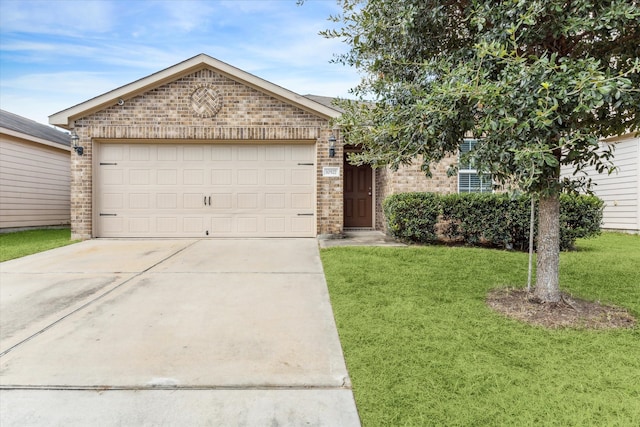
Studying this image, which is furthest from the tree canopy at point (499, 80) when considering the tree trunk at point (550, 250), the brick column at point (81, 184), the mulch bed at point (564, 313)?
the brick column at point (81, 184)

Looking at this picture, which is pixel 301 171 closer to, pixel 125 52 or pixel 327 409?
pixel 327 409

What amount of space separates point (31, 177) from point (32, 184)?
0.24 m

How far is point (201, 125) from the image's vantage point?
866cm

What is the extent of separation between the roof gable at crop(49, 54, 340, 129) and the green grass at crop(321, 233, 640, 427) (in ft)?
16.5

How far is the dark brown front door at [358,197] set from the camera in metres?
10.5

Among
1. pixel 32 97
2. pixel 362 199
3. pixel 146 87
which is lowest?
pixel 362 199

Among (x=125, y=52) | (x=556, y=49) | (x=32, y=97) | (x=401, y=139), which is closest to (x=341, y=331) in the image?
(x=401, y=139)

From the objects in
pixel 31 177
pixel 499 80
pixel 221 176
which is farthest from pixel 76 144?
pixel 499 80

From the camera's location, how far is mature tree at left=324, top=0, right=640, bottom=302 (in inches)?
106

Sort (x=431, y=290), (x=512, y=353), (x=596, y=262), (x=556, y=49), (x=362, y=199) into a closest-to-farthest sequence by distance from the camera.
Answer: (x=512, y=353) < (x=556, y=49) < (x=431, y=290) < (x=596, y=262) < (x=362, y=199)

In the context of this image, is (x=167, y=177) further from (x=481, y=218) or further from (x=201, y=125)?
(x=481, y=218)

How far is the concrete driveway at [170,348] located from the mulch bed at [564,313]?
1948 mm

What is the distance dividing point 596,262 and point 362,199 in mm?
5838

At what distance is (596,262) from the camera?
6.00 m
